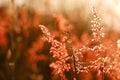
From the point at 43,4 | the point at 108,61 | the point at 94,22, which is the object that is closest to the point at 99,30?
the point at 94,22

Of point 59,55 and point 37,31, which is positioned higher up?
point 37,31

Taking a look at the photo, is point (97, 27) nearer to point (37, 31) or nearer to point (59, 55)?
point (59, 55)

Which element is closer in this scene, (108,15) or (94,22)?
(94,22)

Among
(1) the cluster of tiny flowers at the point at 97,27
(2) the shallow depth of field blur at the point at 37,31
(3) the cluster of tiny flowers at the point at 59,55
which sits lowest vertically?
(3) the cluster of tiny flowers at the point at 59,55

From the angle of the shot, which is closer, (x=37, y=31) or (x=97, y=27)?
(x=97, y=27)

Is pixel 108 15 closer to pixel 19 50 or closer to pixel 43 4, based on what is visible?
pixel 43 4

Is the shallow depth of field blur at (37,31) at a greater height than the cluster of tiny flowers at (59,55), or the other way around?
the shallow depth of field blur at (37,31)

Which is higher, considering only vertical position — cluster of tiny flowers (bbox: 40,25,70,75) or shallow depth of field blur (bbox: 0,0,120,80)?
shallow depth of field blur (bbox: 0,0,120,80)

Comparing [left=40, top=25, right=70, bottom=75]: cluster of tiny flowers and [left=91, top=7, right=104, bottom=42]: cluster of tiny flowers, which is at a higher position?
[left=91, top=7, right=104, bottom=42]: cluster of tiny flowers

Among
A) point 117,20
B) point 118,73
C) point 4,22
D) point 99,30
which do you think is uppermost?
point 4,22

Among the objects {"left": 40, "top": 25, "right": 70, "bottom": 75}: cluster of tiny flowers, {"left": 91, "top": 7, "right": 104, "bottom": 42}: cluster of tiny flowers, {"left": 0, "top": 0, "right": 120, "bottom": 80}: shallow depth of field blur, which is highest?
{"left": 0, "top": 0, "right": 120, "bottom": 80}: shallow depth of field blur

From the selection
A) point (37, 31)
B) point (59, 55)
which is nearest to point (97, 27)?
point (59, 55)
